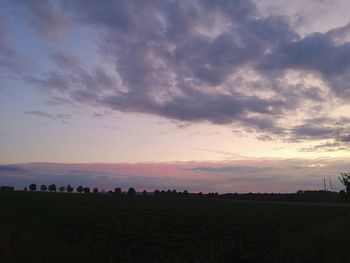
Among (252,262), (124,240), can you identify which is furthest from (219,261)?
(124,240)

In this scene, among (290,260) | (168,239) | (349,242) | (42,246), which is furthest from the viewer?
(168,239)

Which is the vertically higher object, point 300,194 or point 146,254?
point 300,194

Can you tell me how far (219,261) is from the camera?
44.7ft

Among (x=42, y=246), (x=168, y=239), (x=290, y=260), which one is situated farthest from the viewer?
(x=168, y=239)

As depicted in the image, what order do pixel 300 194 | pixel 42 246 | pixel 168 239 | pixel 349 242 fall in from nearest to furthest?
pixel 42 246 < pixel 349 242 < pixel 168 239 < pixel 300 194

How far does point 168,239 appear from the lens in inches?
974

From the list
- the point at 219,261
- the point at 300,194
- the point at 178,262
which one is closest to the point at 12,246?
the point at 178,262

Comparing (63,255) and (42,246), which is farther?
(42,246)

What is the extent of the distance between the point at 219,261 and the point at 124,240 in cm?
1029

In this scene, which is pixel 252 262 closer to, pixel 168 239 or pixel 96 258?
pixel 96 258

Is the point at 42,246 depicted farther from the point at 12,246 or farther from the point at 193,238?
the point at 193,238

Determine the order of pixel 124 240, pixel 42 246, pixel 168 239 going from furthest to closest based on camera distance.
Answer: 1. pixel 168 239
2. pixel 124 240
3. pixel 42 246

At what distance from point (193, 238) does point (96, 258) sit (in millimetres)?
12507

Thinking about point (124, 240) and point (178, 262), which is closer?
point (178, 262)
